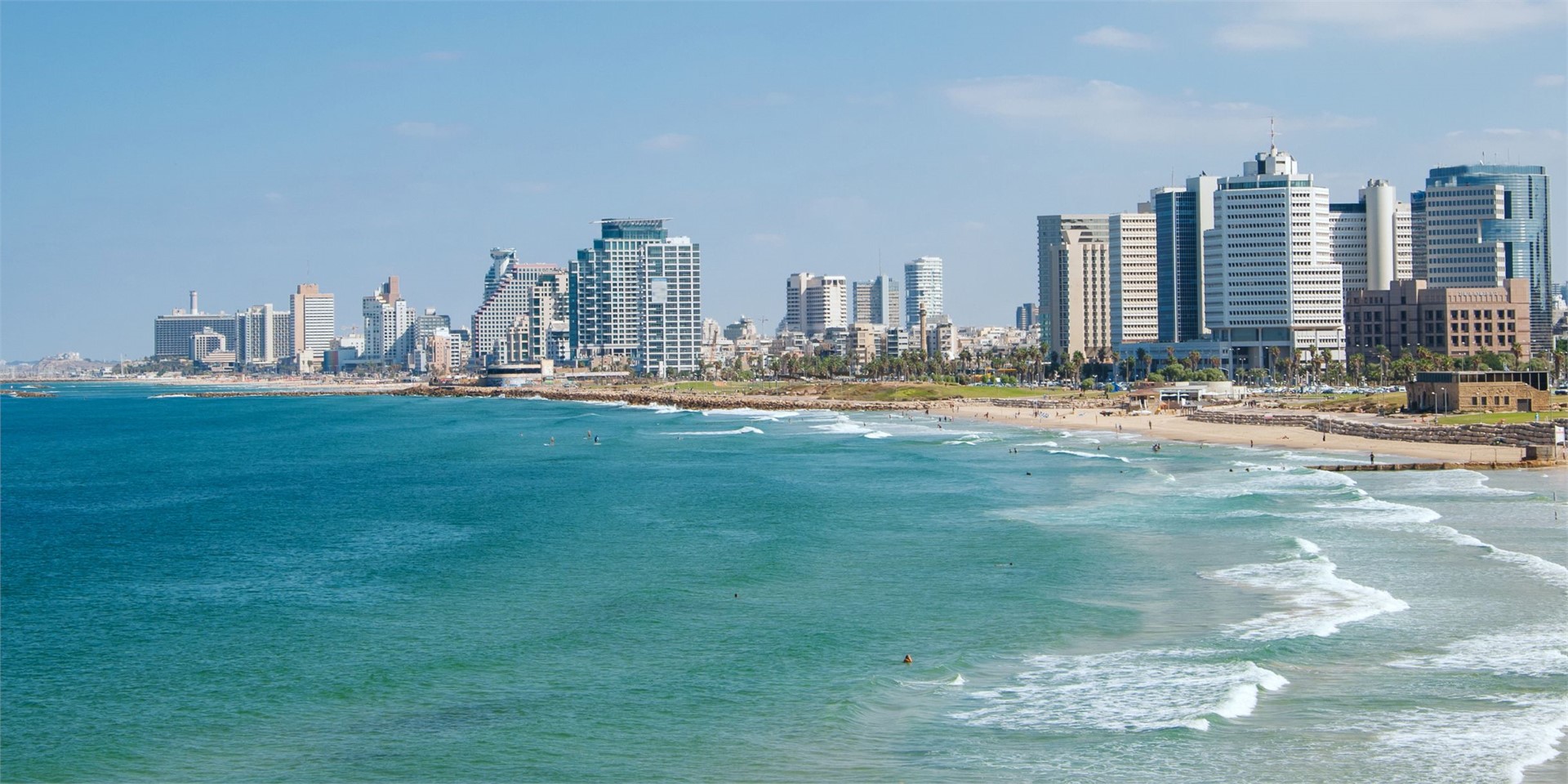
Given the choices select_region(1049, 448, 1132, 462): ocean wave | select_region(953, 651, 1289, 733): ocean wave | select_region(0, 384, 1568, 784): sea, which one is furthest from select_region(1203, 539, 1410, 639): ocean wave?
select_region(1049, 448, 1132, 462): ocean wave

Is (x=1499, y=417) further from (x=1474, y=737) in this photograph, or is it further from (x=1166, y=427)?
(x=1474, y=737)

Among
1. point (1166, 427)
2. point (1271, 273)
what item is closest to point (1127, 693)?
point (1166, 427)

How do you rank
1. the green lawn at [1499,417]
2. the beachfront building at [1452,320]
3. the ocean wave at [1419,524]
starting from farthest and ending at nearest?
the beachfront building at [1452,320] < the green lawn at [1499,417] < the ocean wave at [1419,524]

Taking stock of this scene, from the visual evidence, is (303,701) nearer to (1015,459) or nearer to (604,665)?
(604,665)

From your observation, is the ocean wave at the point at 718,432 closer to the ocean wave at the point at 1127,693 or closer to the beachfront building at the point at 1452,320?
the beachfront building at the point at 1452,320

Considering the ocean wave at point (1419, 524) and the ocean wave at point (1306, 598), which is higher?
the ocean wave at point (1419, 524)

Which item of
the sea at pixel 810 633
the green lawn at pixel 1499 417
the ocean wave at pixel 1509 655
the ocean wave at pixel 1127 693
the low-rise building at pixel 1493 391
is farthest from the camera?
the low-rise building at pixel 1493 391

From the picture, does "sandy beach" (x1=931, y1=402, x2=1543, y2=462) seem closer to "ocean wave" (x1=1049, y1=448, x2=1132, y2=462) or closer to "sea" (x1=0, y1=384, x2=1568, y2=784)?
"sea" (x1=0, y1=384, x2=1568, y2=784)

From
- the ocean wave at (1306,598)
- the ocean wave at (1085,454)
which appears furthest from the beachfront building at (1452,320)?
the ocean wave at (1306,598)
